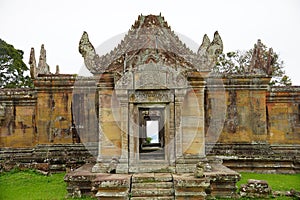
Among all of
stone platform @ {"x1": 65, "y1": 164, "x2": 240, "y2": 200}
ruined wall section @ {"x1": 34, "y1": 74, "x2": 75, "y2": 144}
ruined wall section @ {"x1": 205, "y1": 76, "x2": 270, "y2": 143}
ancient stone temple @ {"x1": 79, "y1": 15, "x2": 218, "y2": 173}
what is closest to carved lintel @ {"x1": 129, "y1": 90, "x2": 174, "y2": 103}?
ancient stone temple @ {"x1": 79, "y1": 15, "x2": 218, "y2": 173}

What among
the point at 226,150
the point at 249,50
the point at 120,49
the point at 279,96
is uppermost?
the point at 249,50

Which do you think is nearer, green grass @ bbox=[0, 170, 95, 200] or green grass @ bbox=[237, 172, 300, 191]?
green grass @ bbox=[0, 170, 95, 200]

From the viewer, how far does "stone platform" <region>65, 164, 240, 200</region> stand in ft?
24.2

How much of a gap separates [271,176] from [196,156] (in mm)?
4449

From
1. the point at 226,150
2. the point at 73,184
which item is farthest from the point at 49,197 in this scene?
the point at 226,150

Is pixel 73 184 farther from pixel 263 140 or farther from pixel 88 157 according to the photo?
pixel 263 140

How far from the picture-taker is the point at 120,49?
9.04m

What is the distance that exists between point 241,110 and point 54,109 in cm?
812

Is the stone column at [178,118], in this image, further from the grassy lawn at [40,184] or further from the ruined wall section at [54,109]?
the ruined wall section at [54,109]

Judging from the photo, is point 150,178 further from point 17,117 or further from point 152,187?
point 17,117

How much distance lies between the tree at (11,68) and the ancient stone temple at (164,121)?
14091 millimetres

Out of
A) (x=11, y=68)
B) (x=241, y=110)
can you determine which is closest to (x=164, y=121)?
(x=241, y=110)

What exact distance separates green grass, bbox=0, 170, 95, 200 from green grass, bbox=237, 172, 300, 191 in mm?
5667

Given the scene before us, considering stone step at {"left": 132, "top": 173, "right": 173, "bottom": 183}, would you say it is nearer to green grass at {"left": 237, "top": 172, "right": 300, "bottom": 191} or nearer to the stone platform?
the stone platform
